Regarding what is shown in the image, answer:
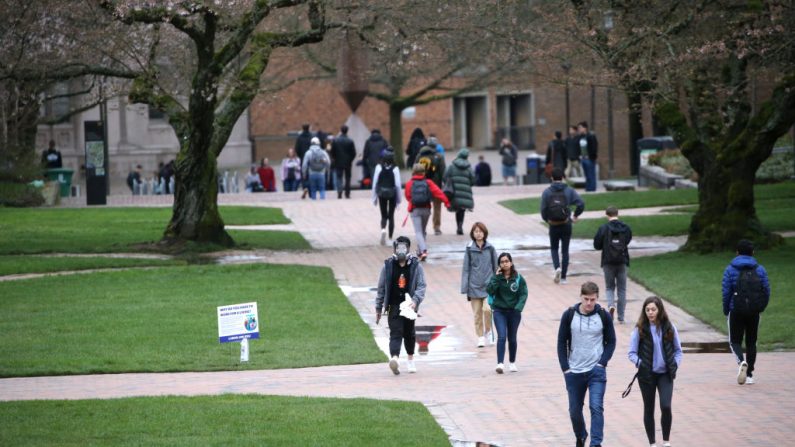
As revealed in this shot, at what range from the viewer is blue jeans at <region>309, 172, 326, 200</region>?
35.6 metres

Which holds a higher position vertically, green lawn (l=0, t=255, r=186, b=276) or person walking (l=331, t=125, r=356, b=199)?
person walking (l=331, t=125, r=356, b=199)

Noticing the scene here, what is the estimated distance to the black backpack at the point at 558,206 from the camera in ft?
67.4

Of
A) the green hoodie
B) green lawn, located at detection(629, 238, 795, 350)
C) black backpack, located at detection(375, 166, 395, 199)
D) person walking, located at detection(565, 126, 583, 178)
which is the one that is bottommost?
green lawn, located at detection(629, 238, 795, 350)

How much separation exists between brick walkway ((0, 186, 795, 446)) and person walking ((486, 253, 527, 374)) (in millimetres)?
358

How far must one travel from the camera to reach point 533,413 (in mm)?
12492

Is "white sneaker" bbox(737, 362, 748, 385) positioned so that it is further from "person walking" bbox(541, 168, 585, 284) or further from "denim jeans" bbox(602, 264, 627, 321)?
"person walking" bbox(541, 168, 585, 284)

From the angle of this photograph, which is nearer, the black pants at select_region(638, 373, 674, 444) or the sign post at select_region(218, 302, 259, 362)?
the black pants at select_region(638, 373, 674, 444)

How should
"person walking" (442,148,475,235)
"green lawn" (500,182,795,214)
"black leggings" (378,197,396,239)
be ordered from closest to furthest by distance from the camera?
1. "black leggings" (378,197,396,239)
2. "person walking" (442,148,475,235)
3. "green lawn" (500,182,795,214)

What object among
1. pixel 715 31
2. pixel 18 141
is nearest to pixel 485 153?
pixel 18 141

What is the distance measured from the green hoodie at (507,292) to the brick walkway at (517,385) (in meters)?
0.76

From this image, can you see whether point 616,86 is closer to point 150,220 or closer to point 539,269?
point 539,269

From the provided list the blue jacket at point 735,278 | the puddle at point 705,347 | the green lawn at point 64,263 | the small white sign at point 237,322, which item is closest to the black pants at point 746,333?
the blue jacket at point 735,278

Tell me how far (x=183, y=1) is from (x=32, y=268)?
525 centimetres

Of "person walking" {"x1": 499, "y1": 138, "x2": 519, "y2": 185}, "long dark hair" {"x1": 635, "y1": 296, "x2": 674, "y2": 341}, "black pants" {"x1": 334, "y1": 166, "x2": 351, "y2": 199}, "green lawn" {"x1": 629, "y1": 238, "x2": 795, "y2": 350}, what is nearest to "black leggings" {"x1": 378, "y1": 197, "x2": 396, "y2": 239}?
"green lawn" {"x1": 629, "y1": 238, "x2": 795, "y2": 350}
